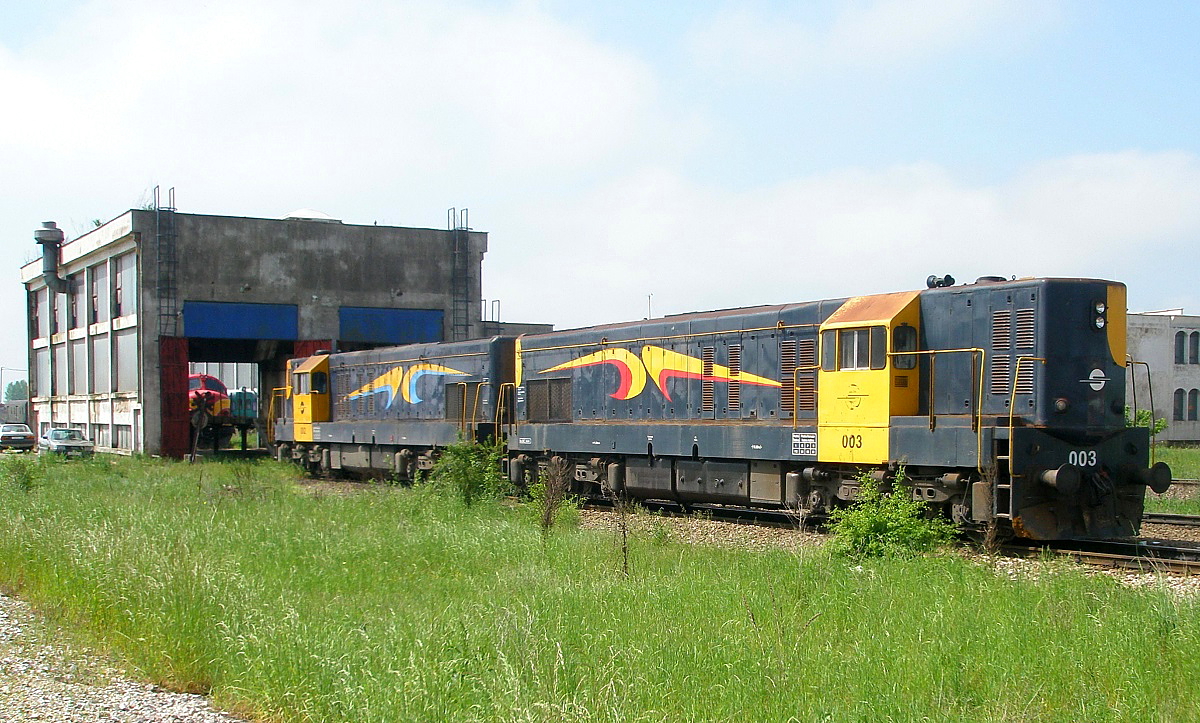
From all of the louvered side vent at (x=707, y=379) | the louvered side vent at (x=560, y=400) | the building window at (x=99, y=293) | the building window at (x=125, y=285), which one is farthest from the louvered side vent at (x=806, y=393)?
the building window at (x=99, y=293)

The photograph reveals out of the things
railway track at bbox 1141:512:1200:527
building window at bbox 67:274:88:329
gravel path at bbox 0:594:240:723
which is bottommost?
gravel path at bbox 0:594:240:723

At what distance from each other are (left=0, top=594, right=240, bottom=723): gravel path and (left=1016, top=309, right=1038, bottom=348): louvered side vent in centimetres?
952

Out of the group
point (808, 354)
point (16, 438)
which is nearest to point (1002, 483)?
point (808, 354)

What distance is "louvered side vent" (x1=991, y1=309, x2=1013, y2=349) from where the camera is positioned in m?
12.7

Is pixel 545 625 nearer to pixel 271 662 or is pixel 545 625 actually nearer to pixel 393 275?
pixel 271 662

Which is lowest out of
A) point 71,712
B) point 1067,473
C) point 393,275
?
point 71,712

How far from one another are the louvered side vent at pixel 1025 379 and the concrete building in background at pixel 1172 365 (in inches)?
1468

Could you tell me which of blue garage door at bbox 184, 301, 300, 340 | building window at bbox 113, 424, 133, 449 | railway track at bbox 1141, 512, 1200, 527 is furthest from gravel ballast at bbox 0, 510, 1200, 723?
building window at bbox 113, 424, 133, 449

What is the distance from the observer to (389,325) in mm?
39344

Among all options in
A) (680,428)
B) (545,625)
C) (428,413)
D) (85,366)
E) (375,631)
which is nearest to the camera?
(545,625)

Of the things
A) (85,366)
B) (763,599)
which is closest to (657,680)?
(763,599)

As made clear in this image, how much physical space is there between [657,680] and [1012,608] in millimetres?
3031

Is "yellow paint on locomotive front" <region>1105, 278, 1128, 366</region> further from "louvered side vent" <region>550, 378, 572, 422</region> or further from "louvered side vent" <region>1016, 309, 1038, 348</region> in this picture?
"louvered side vent" <region>550, 378, 572, 422</region>

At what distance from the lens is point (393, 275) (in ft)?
129
